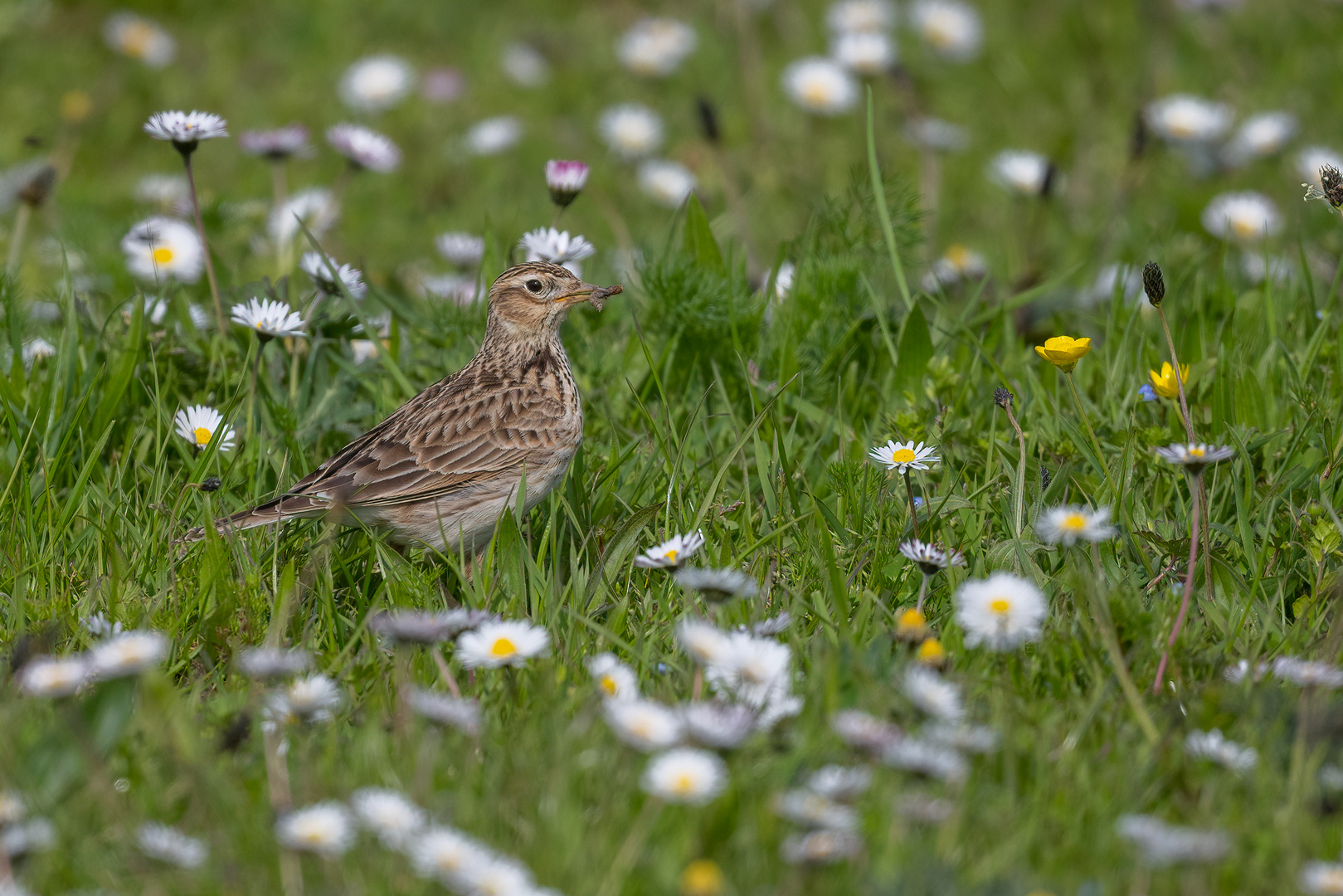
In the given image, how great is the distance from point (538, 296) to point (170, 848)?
308 centimetres

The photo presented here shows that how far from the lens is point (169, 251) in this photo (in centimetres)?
624

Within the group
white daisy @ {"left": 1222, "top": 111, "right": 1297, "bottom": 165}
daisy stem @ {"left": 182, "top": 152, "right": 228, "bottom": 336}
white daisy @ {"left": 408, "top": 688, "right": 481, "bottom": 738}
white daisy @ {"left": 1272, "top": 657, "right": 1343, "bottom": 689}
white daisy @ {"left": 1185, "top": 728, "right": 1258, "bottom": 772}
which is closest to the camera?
white daisy @ {"left": 408, "top": 688, "right": 481, "bottom": 738}

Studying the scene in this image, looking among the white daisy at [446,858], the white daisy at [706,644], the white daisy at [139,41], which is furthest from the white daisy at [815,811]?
the white daisy at [139,41]

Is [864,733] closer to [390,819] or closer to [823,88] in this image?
[390,819]

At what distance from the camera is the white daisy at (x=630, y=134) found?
9.58 m

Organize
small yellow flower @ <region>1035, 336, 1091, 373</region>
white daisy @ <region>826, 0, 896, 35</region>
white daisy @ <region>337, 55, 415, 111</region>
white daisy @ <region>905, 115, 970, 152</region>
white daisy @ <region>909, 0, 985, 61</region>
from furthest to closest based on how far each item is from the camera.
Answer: white daisy @ <region>909, 0, 985, 61</region>
white daisy @ <region>826, 0, 896, 35</region>
white daisy @ <region>337, 55, 415, 111</region>
white daisy @ <region>905, 115, 970, 152</region>
small yellow flower @ <region>1035, 336, 1091, 373</region>

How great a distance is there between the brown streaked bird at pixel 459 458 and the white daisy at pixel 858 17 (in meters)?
6.26

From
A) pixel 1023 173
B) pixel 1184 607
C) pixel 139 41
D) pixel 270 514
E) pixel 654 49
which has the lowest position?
pixel 1184 607

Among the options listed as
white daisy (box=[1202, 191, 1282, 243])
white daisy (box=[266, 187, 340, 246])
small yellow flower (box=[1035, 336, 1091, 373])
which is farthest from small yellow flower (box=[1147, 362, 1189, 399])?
white daisy (box=[266, 187, 340, 246])

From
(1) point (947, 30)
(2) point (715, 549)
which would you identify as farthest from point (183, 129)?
(1) point (947, 30)

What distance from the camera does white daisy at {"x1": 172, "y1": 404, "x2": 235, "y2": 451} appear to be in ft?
16.0

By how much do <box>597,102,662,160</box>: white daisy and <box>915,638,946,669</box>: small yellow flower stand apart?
21.8 ft

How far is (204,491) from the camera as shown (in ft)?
15.3

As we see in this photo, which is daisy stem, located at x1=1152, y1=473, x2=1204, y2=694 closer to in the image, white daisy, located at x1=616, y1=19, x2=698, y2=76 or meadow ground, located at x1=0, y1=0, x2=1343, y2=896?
meadow ground, located at x1=0, y1=0, x2=1343, y2=896
